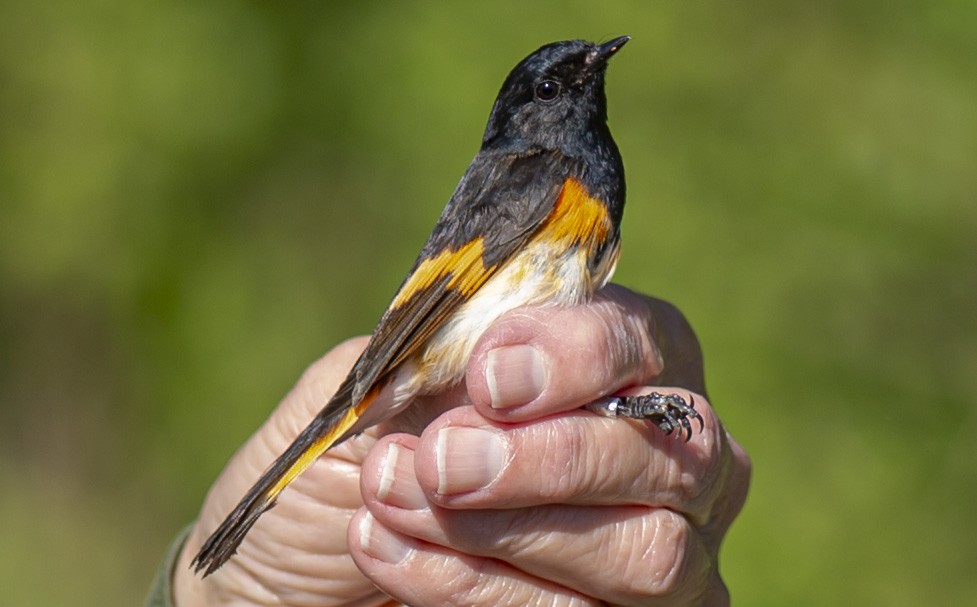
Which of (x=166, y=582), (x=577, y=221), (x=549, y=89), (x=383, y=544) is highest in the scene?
(x=549, y=89)

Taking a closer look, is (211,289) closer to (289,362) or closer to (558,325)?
(289,362)

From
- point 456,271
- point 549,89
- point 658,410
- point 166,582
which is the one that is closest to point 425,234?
point 166,582

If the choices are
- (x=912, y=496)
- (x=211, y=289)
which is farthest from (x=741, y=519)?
(x=211, y=289)

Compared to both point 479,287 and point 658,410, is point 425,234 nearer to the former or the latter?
point 479,287

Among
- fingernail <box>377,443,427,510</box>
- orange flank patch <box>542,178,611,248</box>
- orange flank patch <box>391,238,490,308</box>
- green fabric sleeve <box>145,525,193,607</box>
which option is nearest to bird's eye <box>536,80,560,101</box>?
orange flank patch <box>542,178,611,248</box>

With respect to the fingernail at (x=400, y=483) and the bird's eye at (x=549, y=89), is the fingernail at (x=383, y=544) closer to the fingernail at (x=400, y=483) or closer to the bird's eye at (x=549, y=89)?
the fingernail at (x=400, y=483)

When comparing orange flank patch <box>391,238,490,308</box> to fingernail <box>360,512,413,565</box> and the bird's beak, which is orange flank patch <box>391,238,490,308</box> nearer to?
fingernail <box>360,512,413,565</box>
